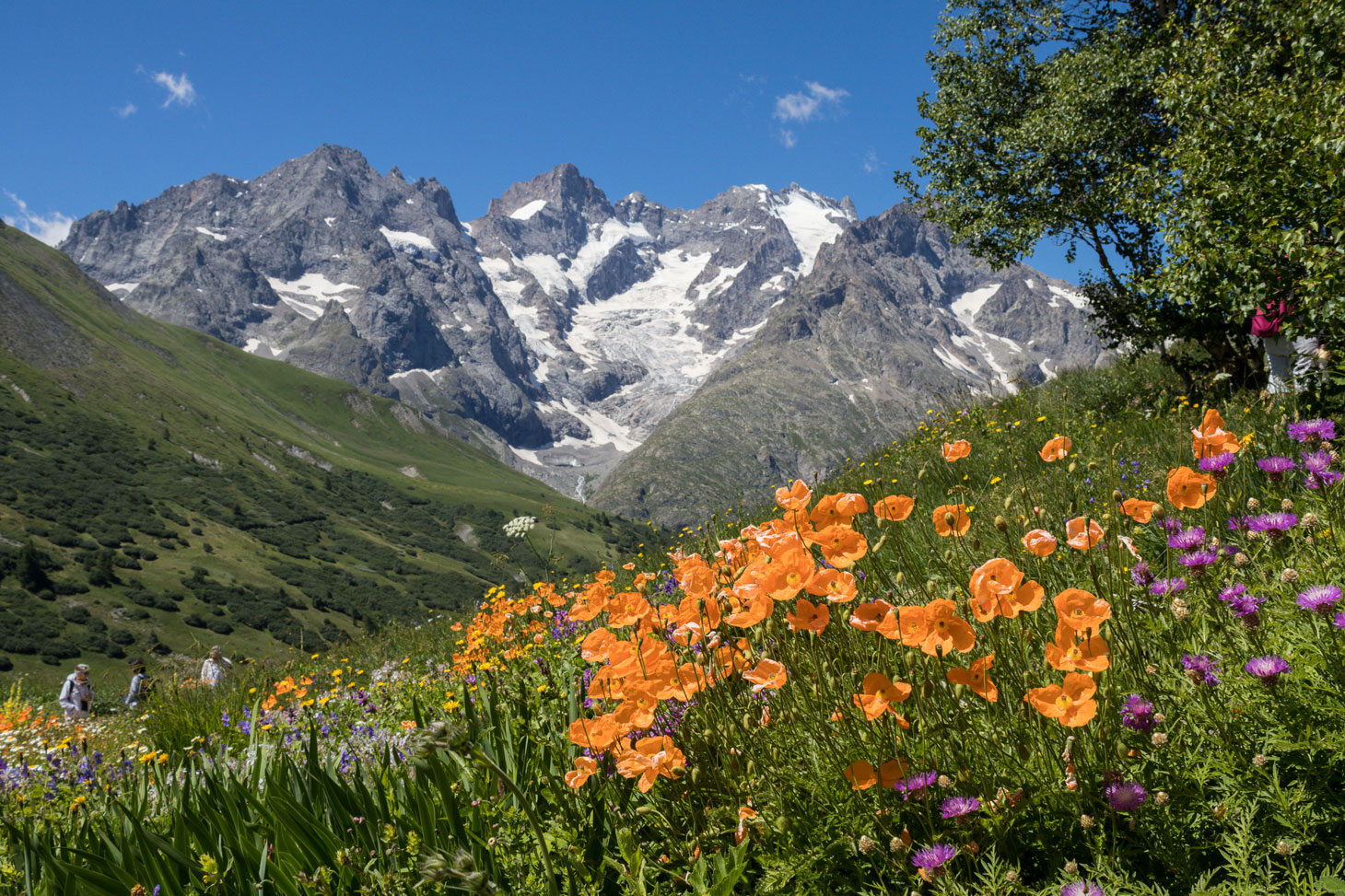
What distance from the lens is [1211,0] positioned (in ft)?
33.2

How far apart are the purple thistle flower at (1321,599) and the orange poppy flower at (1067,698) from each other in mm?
856

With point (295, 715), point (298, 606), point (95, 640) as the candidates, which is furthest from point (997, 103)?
point (298, 606)

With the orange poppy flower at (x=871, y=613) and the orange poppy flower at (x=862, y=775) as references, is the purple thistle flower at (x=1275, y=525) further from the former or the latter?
the orange poppy flower at (x=862, y=775)

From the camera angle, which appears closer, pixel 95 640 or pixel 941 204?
pixel 941 204

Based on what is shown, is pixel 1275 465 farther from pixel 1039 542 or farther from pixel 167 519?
pixel 167 519

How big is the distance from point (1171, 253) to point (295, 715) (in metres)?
11.5

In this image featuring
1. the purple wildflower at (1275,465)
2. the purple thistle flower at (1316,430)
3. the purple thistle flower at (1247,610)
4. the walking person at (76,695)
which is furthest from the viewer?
the walking person at (76,695)

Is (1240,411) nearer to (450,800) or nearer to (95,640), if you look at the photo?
(450,800)

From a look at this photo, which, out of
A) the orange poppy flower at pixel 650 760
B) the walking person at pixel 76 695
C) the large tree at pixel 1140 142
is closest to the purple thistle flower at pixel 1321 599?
the orange poppy flower at pixel 650 760

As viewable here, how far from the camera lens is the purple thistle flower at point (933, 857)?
6.30 feet

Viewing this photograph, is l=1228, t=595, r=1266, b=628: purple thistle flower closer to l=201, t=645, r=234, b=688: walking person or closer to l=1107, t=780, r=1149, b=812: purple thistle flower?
l=1107, t=780, r=1149, b=812: purple thistle flower

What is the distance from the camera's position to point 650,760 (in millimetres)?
2326

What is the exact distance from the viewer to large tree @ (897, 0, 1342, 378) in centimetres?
759

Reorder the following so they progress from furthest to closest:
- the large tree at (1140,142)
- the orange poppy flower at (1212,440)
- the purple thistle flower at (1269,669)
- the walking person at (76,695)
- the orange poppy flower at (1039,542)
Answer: the walking person at (76,695), the large tree at (1140,142), the orange poppy flower at (1212,440), the orange poppy flower at (1039,542), the purple thistle flower at (1269,669)
